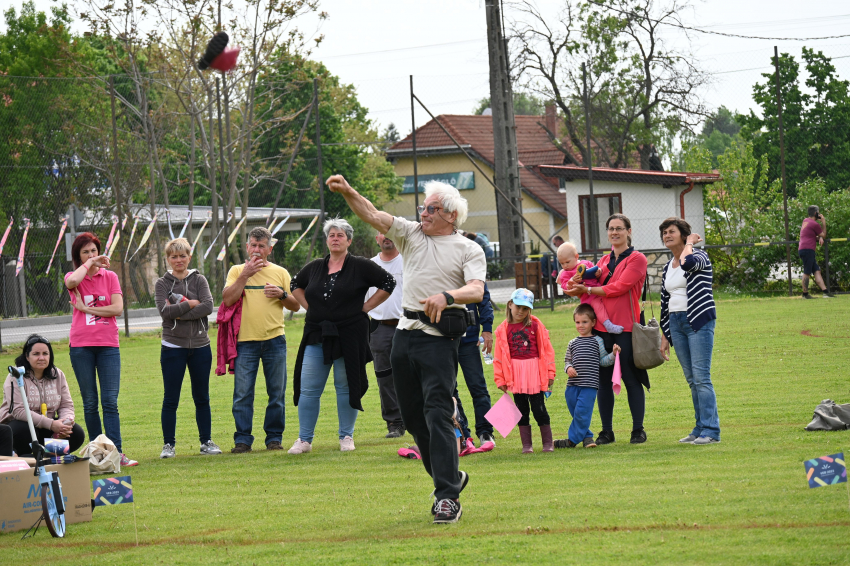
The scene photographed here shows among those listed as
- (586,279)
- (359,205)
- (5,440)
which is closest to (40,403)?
(5,440)

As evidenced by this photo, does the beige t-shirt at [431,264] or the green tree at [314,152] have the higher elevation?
the green tree at [314,152]

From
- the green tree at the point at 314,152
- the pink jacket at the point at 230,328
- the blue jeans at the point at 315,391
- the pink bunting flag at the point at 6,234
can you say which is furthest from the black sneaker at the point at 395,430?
the pink bunting flag at the point at 6,234

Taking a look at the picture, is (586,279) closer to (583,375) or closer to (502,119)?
(583,375)

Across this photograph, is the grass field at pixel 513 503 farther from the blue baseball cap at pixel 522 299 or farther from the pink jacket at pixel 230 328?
the blue baseball cap at pixel 522 299

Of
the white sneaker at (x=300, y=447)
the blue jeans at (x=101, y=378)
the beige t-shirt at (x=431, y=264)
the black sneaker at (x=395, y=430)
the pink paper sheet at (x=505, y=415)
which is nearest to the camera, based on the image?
the beige t-shirt at (x=431, y=264)

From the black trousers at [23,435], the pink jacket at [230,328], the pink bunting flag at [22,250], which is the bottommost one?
the black trousers at [23,435]

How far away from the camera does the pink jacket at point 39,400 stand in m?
7.35

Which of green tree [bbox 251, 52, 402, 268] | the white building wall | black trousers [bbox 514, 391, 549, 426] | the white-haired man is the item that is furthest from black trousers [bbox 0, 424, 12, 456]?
the white building wall

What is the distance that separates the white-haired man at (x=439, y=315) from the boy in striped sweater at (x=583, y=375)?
2.38 m

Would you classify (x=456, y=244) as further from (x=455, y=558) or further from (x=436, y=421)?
(x=455, y=558)

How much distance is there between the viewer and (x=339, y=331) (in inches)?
334

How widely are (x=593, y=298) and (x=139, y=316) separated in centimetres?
2055

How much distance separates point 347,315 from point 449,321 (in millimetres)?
3012

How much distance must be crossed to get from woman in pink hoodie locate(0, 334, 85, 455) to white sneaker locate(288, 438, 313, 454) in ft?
5.62
